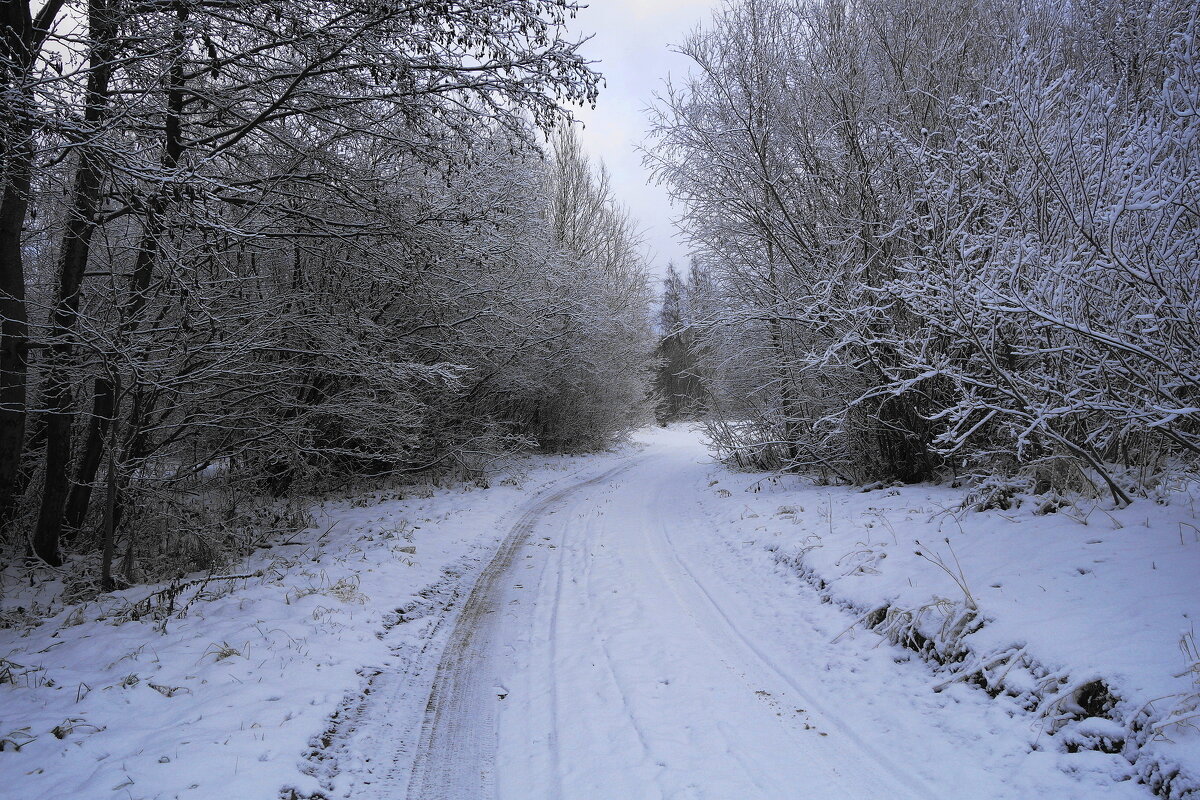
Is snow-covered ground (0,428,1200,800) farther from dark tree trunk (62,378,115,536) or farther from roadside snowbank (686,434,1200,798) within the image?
dark tree trunk (62,378,115,536)

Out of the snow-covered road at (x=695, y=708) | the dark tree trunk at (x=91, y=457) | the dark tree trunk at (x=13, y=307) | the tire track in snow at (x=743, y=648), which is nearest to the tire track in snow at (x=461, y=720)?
the snow-covered road at (x=695, y=708)

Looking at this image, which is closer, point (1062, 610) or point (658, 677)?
Result: point (1062, 610)

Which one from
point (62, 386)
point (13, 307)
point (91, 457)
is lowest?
point (91, 457)

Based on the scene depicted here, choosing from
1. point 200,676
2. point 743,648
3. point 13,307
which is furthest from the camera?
point 13,307

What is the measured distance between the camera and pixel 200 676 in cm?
385

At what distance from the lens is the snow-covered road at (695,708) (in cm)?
287

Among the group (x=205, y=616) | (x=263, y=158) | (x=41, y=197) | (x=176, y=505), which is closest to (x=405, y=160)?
(x=263, y=158)

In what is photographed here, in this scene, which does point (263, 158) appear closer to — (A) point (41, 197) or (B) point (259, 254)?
(B) point (259, 254)

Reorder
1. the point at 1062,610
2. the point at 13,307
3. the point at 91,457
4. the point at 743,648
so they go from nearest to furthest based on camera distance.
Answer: the point at 1062,610
the point at 743,648
the point at 13,307
the point at 91,457

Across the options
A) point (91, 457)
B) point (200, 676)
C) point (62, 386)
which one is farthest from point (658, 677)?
point (91, 457)

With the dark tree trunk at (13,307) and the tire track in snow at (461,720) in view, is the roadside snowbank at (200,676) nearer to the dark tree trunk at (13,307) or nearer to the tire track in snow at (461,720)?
the tire track in snow at (461,720)

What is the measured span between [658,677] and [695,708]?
462 millimetres

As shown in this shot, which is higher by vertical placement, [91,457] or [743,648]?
[91,457]

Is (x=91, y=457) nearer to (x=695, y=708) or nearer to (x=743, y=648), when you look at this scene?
(x=695, y=708)
